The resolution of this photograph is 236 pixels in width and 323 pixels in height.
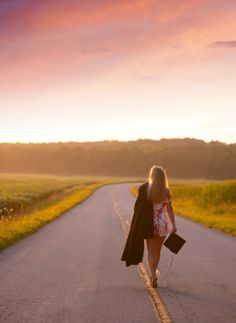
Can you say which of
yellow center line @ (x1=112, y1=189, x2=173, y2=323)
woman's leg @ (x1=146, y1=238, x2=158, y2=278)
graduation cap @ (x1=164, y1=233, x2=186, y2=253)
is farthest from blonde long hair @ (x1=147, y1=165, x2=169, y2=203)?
yellow center line @ (x1=112, y1=189, x2=173, y2=323)

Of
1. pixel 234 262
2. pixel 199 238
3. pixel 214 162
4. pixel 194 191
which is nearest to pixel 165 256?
pixel 234 262

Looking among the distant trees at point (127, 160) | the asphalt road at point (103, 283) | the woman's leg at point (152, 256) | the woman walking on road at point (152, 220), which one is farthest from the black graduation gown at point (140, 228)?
the distant trees at point (127, 160)

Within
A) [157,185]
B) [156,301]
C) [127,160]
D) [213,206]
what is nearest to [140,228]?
[157,185]

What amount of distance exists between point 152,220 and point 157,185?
0.61 meters

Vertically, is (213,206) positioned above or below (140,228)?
below

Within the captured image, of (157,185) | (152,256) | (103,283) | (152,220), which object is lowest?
(103,283)

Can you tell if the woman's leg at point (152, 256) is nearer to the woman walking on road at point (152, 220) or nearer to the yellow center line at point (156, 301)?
the woman walking on road at point (152, 220)

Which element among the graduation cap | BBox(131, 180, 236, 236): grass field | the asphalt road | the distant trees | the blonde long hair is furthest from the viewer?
the distant trees

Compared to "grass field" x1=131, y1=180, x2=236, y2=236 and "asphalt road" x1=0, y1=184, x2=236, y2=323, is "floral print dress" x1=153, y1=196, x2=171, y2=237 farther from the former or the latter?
"grass field" x1=131, y1=180, x2=236, y2=236

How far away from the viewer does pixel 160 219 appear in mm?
8766

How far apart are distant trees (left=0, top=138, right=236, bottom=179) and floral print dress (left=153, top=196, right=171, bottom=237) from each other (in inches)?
5514

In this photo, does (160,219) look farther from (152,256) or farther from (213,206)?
(213,206)

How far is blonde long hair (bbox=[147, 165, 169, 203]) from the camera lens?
8.59m

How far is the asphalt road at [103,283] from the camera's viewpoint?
686 cm
